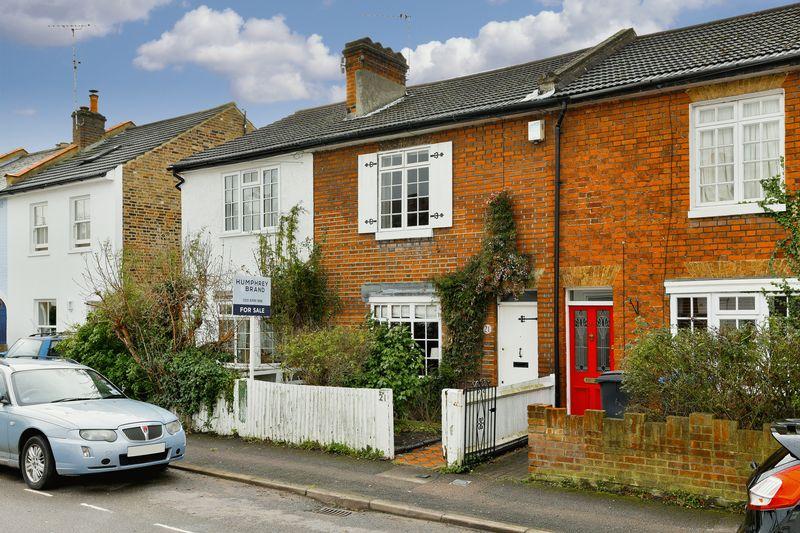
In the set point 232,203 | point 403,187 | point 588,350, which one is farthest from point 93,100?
point 588,350

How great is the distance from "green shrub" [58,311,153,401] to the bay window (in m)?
3.48

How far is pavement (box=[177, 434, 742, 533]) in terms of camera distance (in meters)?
7.22

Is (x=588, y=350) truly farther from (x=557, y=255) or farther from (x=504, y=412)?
(x=504, y=412)

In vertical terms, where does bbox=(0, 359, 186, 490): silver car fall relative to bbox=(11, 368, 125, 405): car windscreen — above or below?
below

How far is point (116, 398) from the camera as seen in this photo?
995 cm

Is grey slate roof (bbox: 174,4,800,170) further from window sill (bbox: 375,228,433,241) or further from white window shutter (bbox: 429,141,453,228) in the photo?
window sill (bbox: 375,228,433,241)

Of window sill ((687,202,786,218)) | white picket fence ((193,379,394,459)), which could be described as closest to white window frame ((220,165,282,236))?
white picket fence ((193,379,394,459))

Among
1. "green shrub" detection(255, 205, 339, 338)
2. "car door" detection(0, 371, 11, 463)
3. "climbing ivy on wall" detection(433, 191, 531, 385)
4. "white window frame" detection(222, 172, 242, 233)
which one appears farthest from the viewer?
"white window frame" detection(222, 172, 242, 233)

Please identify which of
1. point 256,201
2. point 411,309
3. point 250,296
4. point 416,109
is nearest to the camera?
point 250,296

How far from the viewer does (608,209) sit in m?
11.5

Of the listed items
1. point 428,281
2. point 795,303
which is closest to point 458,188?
point 428,281

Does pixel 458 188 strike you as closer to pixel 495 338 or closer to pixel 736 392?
pixel 495 338

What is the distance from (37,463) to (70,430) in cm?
69

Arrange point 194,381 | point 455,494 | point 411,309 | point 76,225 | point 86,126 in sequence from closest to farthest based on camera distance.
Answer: point 455,494 < point 194,381 < point 411,309 < point 76,225 < point 86,126
